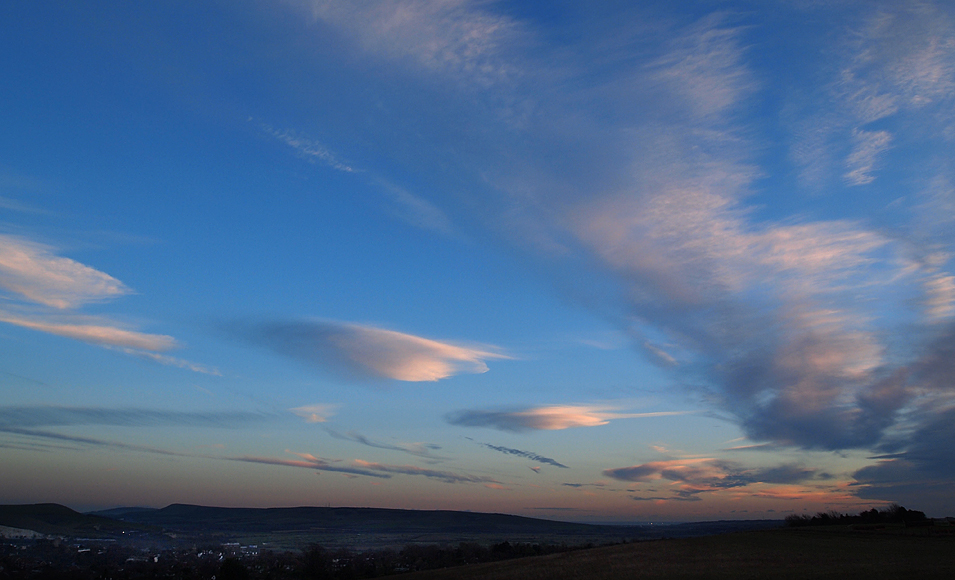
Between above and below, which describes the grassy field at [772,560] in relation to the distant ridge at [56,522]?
above

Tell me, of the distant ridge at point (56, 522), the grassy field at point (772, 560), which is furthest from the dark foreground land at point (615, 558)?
the distant ridge at point (56, 522)

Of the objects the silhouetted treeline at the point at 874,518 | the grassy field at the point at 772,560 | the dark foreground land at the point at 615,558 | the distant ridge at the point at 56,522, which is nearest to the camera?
the grassy field at the point at 772,560

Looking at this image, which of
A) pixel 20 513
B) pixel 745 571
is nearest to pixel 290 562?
pixel 745 571

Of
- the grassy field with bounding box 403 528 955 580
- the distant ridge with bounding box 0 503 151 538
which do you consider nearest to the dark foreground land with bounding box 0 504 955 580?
the grassy field with bounding box 403 528 955 580

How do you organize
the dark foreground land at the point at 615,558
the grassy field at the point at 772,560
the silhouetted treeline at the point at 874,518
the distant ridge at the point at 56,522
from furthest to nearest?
the distant ridge at the point at 56,522 → the silhouetted treeline at the point at 874,518 → the dark foreground land at the point at 615,558 → the grassy field at the point at 772,560

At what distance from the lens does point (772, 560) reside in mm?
41219

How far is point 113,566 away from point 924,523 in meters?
136

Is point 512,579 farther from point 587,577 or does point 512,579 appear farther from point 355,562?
point 355,562

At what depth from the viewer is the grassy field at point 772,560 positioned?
113 feet

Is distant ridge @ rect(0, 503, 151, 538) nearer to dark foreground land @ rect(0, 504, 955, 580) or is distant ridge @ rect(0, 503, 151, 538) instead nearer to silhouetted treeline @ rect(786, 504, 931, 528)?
dark foreground land @ rect(0, 504, 955, 580)

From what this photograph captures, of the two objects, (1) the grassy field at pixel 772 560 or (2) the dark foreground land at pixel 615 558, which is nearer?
(1) the grassy field at pixel 772 560

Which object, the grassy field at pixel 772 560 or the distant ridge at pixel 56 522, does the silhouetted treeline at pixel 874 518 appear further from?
the distant ridge at pixel 56 522

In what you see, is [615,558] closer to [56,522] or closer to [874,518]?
[874,518]

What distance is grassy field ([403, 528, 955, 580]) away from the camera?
34.3 meters
